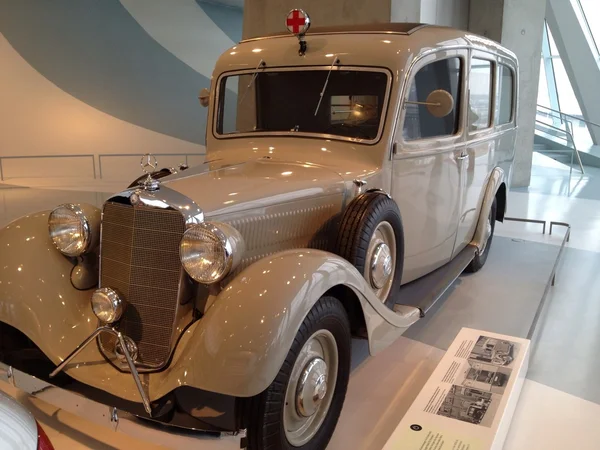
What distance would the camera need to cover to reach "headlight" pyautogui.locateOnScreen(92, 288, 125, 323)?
2.11 metres

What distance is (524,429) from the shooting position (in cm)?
253

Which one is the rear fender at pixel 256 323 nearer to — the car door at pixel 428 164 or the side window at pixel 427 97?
the car door at pixel 428 164

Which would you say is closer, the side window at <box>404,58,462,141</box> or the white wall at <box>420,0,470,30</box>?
the side window at <box>404,58,462,141</box>

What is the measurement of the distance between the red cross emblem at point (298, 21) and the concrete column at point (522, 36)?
655 cm

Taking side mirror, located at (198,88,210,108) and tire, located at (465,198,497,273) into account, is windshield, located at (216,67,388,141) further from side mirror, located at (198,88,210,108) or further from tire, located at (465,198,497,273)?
tire, located at (465,198,497,273)

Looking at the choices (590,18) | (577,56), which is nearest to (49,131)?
(577,56)

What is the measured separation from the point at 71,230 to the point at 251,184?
2.72 ft

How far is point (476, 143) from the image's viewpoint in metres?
3.95

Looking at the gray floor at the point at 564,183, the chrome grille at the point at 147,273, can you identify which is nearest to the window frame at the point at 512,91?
the chrome grille at the point at 147,273

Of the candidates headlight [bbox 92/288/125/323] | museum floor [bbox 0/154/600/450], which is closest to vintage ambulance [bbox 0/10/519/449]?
headlight [bbox 92/288/125/323]

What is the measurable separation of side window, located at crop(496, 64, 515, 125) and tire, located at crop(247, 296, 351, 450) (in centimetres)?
293

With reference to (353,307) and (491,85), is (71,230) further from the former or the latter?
(491,85)

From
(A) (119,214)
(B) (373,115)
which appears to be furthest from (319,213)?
(A) (119,214)

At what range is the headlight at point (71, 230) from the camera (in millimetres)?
2369
